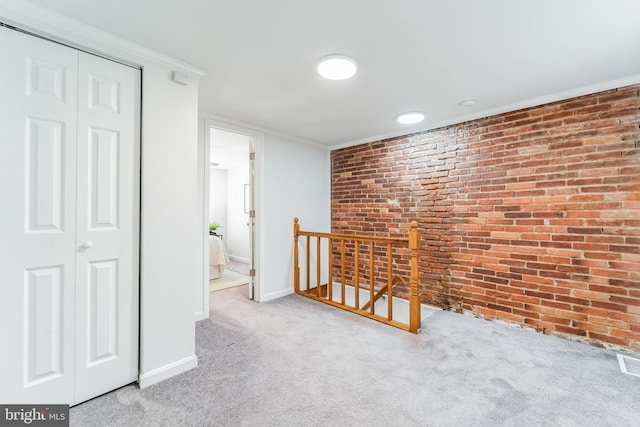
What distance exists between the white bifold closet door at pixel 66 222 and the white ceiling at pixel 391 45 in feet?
1.14

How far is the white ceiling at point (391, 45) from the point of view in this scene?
1.40 m

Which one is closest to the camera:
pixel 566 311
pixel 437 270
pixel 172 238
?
pixel 172 238

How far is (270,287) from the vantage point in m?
3.50

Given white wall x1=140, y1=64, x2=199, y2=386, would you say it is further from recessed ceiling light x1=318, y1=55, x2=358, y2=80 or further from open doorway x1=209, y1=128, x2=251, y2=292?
open doorway x1=209, y1=128, x2=251, y2=292

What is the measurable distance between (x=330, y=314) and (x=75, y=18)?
9.85 ft

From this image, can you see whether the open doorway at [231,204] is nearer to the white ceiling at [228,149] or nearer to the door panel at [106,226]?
the white ceiling at [228,149]

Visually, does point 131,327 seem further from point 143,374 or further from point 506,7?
point 506,7

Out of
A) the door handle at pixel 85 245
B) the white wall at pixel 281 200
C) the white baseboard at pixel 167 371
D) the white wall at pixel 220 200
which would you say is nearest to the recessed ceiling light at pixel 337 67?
the white wall at pixel 281 200

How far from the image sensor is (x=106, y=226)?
165 centimetres

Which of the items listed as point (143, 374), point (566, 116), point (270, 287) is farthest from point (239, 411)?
point (566, 116)

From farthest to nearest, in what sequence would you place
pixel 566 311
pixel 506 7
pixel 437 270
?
pixel 437 270 → pixel 566 311 → pixel 506 7

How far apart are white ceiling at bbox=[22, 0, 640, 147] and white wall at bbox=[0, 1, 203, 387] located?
0.42 ft

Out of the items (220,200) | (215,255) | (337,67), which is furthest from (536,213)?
(220,200)

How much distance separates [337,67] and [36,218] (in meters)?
1.98
